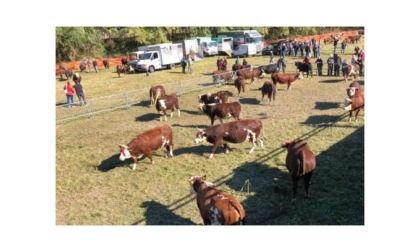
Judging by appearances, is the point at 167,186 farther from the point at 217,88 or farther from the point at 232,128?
the point at 217,88

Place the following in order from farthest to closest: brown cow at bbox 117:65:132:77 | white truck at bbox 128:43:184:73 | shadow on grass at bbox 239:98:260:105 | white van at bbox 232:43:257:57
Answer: white van at bbox 232:43:257:57, white truck at bbox 128:43:184:73, brown cow at bbox 117:65:132:77, shadow on grass at bbox 239:98:260:105

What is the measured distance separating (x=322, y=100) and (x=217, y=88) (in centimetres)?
694

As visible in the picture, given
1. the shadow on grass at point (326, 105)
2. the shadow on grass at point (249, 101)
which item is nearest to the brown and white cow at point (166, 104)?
the shadow on grass at point (249, 101)

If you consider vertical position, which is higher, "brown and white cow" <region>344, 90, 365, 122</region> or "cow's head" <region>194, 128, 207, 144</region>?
"brown and white cow" <region>344, 90, 365, 122</region>

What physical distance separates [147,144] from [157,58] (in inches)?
767

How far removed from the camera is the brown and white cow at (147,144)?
10496 millimetres

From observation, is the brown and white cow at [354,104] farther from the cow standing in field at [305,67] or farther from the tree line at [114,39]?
the tree line at [114,39]

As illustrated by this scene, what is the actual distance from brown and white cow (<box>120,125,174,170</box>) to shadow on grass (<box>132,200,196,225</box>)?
242 centimetres

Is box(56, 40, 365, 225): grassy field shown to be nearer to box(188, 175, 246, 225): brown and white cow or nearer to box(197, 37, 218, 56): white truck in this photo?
box(188, 175, 246, 225): brown and white cow

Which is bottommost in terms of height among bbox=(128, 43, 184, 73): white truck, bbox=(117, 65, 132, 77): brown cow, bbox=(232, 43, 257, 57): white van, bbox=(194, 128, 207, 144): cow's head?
bbox=(194, 128, 207, 144): cow's head

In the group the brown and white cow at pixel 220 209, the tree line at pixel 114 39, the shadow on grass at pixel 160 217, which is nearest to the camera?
the brown and white cow at pixel 220 209

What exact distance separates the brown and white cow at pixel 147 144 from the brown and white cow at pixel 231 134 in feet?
3.50

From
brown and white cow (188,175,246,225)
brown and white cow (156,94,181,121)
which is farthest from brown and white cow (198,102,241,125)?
brown and white cow (188,175,246,225)

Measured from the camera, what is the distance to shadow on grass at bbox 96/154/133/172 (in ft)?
35.4
